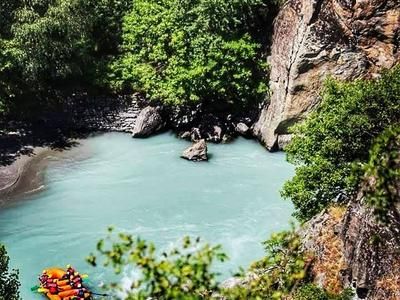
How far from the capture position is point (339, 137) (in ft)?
62.8

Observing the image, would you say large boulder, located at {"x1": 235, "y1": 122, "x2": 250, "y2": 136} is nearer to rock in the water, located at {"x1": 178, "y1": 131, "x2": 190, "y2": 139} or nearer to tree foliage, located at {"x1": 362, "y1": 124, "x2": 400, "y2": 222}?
rock in the water, located at {"x1": 178, "y1": 131, "x2": 190, "y2": 139}

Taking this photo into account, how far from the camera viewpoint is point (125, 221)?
1005 inches

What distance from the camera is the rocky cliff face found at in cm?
2791

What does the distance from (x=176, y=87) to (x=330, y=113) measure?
13070mm

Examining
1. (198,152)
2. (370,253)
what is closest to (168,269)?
(370,253)

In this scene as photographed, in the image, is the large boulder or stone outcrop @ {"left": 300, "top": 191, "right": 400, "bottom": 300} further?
the large boulder

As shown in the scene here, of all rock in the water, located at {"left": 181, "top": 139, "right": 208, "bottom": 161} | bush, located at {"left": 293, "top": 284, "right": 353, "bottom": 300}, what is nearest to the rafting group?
bush, located at {"left": 293, "top": 284, "right": 353, "bottom": 300}

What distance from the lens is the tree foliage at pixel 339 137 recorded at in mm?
18672

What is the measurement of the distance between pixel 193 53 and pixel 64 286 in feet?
48.8

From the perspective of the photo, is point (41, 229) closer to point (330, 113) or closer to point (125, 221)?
point (125, 221)

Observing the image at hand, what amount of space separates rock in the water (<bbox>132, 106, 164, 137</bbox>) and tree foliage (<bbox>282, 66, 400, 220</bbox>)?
524 inches

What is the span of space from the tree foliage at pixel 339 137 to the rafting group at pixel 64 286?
7.78 m

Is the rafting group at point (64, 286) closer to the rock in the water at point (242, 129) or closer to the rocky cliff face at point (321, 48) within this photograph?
the rocky cliff face at point (321, 48)

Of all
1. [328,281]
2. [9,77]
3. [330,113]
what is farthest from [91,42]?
[328,281]
